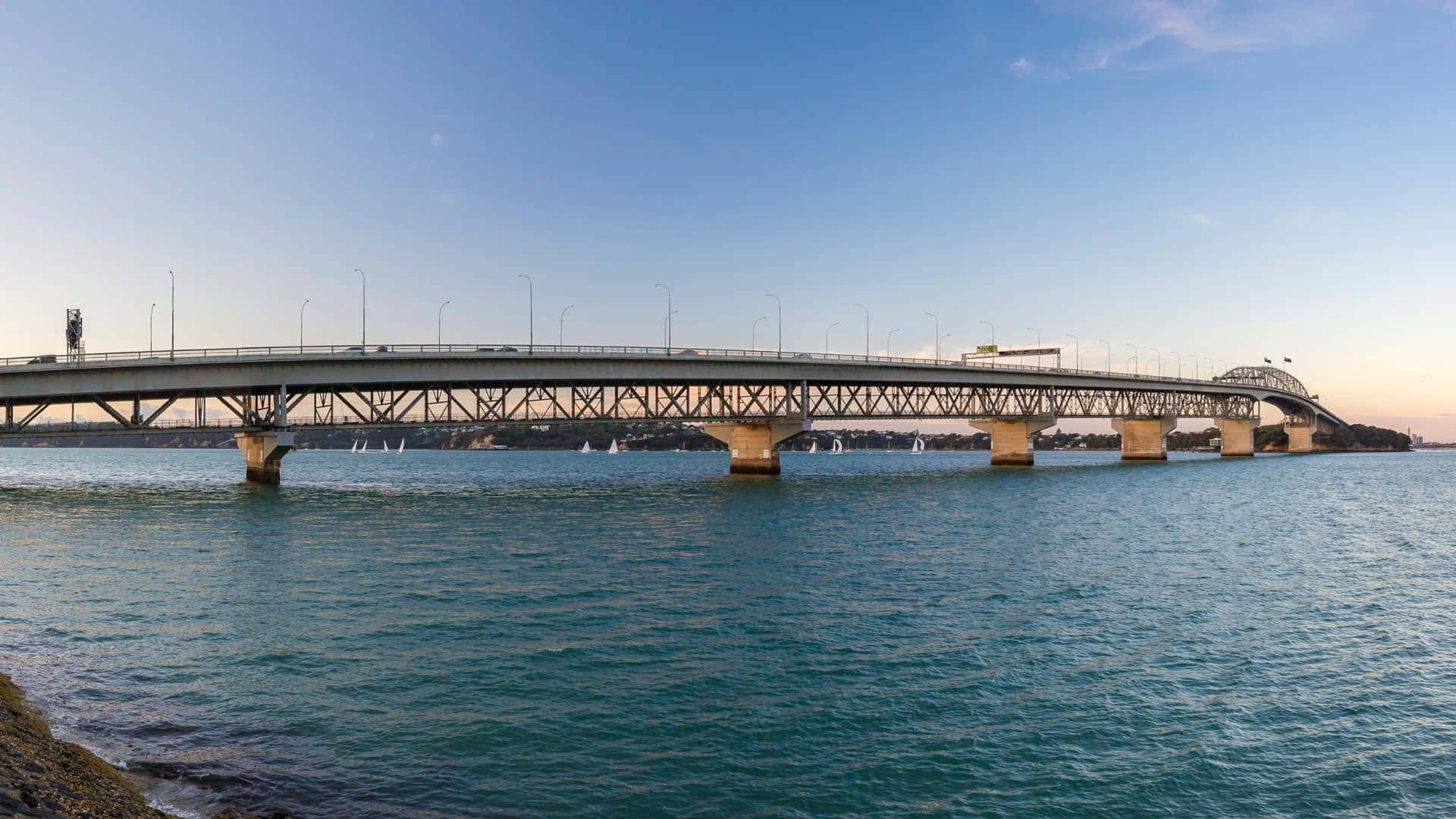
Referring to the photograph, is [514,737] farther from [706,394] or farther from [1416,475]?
[1416,475]

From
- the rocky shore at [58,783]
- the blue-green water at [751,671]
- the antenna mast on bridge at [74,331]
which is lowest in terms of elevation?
the blue-green water at [751,671]

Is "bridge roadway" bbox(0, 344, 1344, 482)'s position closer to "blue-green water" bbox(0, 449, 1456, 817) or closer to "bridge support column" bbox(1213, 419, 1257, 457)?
"blue-green water" bbox(0, 449, 1456, 817)

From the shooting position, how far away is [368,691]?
1390 centimetres

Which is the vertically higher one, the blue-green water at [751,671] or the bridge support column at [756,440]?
the bridge support column at [756,440]

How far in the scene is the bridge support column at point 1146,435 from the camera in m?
149

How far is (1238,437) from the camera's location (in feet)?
584

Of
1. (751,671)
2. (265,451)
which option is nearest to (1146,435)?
(265,451)

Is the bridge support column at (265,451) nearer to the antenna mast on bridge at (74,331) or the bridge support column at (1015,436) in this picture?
the antenna mast on bridge at (74,331)

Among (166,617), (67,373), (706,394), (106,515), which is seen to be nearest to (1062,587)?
(166,617)

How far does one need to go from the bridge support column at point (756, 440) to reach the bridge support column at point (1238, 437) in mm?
131652

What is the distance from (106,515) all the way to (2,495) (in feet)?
92.0

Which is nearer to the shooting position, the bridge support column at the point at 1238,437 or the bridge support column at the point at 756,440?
the bridge support column at the point at 756,440

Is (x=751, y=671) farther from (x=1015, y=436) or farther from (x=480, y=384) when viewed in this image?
(x=1015, y=436)

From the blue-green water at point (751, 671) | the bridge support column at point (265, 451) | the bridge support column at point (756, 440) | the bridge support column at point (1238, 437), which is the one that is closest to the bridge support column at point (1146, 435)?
the bridge support column at point (1238, 437)
